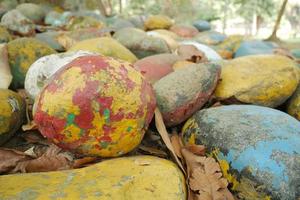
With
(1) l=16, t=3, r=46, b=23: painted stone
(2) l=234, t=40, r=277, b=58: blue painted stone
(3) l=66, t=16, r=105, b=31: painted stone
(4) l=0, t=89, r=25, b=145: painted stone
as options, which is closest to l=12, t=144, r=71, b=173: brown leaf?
(4) l=0, t=89, r=25, b=145: painted stone

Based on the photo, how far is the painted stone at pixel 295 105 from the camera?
2.21 m

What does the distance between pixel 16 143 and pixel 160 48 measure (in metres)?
1.91

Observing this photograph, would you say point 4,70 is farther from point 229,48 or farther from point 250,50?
point 229,48

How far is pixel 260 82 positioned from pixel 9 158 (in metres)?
1.45

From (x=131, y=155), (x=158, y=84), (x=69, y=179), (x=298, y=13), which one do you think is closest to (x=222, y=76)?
(x=158, y=84)

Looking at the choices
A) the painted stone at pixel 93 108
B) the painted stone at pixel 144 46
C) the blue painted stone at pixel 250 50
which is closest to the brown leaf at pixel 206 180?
the painted stone at pixel 93 108

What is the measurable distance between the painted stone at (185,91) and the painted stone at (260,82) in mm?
138

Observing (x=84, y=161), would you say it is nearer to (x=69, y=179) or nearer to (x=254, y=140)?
(x=69, y=179)

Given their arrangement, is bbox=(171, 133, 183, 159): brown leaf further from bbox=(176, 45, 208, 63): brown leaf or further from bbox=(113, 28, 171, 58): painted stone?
bbox=(113, 28, 171, 58): painted stone

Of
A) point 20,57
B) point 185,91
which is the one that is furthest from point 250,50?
point 20,57

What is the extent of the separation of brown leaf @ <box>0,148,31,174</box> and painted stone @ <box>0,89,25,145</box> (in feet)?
0.43

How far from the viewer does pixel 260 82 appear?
213 cm

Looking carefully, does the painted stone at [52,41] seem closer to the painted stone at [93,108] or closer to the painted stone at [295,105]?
the painted stone at [93,108]

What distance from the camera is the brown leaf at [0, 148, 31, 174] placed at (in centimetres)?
162
